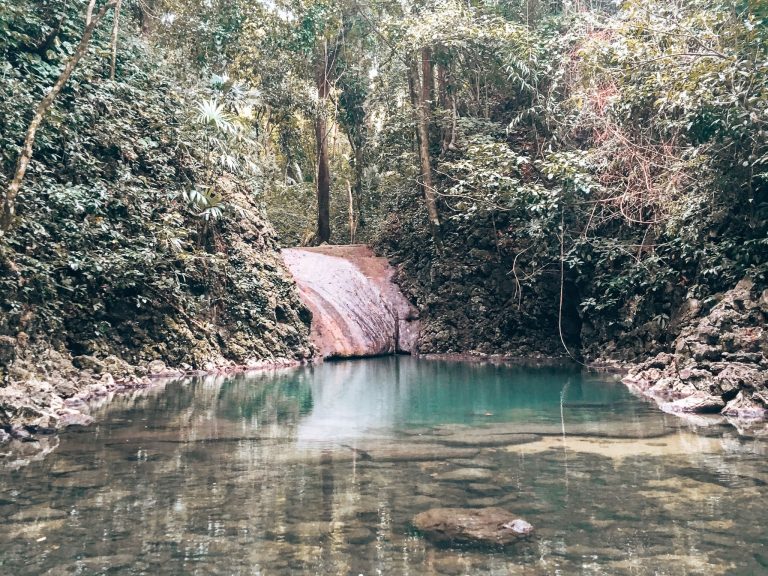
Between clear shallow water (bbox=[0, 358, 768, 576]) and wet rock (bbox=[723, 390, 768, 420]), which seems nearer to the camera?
clear shallow water (bbox=[0, 358, 768, 576])

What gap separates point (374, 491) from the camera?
4812mm

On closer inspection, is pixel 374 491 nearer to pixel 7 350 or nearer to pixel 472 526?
pixel 472 526

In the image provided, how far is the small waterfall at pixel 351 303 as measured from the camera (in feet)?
58.0

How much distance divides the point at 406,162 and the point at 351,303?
4.79 m

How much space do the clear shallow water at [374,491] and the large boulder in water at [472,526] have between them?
0.37 ft

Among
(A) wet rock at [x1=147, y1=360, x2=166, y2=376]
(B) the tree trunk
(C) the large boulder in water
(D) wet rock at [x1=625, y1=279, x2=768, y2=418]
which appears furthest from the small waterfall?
(C) the large boulder in water

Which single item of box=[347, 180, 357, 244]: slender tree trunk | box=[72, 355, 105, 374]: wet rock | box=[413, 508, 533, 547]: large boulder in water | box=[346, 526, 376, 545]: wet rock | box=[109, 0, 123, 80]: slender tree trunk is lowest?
box=[346, 526, 376, 545]: wet rock

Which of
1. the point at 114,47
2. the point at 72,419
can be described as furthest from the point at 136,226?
the point at 72,419

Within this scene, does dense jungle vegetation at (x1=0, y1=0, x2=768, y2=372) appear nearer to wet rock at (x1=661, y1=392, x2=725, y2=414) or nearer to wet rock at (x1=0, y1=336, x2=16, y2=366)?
wet rock at (x1=0, y1=336, x2=16, y2=366)

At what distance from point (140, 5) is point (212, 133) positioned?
3.64 metres

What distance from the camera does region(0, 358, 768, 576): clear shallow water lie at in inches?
139

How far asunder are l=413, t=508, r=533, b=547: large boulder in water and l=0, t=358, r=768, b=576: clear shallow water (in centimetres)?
11

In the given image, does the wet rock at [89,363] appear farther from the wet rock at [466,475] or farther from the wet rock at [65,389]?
the wet rock at [466,475]

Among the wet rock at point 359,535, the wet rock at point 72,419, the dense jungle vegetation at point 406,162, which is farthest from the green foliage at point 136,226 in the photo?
the wet rock at point 359,535
